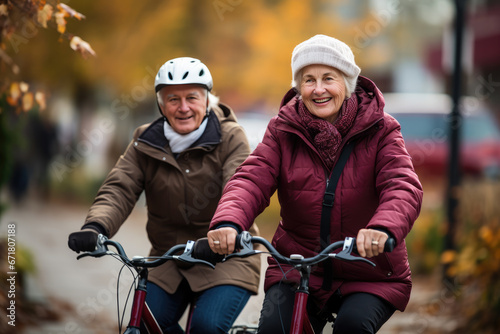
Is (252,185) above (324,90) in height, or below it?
below

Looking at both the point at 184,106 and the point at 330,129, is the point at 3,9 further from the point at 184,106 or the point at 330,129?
the point at 330,129

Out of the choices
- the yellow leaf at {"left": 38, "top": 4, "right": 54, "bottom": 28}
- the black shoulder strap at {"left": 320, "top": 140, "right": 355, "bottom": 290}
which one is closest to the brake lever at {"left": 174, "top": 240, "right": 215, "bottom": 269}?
the black shoulder strap at {"left": 320, "top": 140, "right": 355, "bottom": 290}

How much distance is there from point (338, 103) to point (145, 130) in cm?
126

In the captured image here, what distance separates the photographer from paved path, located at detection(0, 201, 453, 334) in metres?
7.49

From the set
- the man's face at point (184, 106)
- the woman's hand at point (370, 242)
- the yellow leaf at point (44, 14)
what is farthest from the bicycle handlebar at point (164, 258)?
the yellow leaf at point (44, 14)

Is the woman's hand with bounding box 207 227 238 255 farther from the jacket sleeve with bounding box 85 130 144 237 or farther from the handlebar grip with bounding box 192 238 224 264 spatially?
the jacket sleeve with bounding box 85 130 144 237

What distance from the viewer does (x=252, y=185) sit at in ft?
11.4

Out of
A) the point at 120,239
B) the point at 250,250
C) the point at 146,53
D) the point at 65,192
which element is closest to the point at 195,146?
the point at 250,250

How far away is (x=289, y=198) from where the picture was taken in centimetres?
351

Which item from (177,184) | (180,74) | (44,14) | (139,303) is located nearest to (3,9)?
(44,14)

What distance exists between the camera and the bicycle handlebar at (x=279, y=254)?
2982mm

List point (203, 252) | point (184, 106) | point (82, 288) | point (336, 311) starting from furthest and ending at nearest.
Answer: point (82, 288) → point (184, 106) → point (336, 311) → point (203, 252)

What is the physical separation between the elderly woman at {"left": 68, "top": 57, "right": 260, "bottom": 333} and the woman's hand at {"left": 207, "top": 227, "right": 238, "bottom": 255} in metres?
0.81

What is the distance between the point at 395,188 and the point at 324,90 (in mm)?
584
